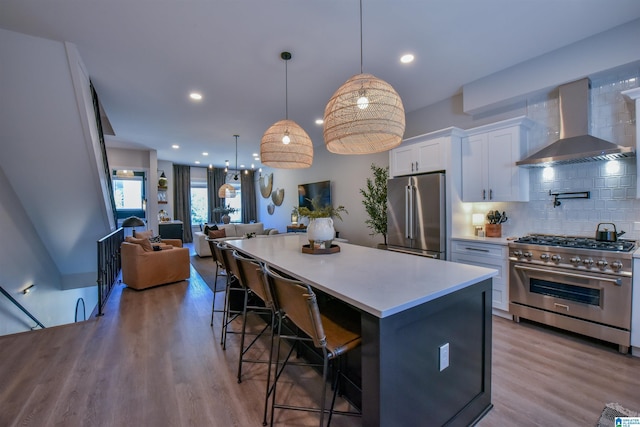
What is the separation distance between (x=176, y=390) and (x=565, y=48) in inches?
190

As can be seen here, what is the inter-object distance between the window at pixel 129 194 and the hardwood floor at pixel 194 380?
22.3ft

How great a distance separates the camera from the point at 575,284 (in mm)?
2617

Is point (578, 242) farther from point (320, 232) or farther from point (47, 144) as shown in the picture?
point (47, 144)

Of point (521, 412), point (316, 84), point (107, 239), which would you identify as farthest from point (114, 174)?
point (521, 412)

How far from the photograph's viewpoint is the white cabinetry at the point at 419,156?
3602 mm

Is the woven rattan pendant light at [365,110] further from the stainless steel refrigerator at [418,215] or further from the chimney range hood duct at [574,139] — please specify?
the chimney range hood duct at [574,139]

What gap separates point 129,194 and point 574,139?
10737mm

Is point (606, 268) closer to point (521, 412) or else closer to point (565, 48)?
point (521, 412)

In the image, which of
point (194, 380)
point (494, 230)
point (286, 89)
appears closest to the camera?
point (194, 380)

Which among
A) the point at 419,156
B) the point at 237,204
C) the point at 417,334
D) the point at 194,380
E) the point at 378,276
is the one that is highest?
the point at 419,156

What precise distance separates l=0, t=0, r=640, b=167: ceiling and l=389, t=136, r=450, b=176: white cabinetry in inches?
29.4

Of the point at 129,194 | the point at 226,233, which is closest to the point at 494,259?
the point at 226,233

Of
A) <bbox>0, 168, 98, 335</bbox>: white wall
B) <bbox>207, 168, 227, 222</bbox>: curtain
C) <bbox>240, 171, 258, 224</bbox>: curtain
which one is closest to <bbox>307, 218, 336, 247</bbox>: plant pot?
<bbox>0, 168, 98, 335</bbox>: white wall

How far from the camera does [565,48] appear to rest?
283 cm
